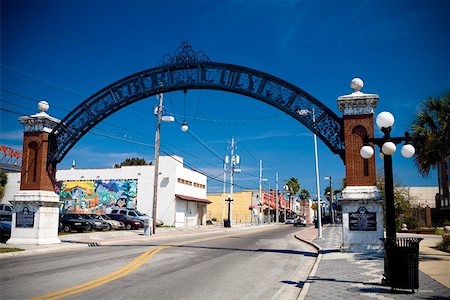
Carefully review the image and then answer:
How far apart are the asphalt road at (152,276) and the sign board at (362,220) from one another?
2152mm

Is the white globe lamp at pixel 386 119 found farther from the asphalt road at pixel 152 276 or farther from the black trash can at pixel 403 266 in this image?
the asphalt road at pixel 152 276

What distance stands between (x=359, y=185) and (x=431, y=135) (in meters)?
3.43

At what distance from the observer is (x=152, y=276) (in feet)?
35.5

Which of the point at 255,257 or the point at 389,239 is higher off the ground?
the point at 389,239

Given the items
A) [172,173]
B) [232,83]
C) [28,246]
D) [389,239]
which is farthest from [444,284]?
[172,173]

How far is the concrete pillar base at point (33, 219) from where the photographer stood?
19.4 meters

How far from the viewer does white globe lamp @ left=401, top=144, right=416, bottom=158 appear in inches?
398

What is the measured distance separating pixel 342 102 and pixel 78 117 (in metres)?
13.3

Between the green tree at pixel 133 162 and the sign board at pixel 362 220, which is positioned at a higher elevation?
the green tree at pixel 133 162

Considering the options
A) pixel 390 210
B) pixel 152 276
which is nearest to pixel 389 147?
pixel 390 210

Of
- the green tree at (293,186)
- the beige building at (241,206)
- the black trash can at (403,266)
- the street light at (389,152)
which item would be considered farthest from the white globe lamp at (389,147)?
the green tree at (293,186)

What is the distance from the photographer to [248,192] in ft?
263

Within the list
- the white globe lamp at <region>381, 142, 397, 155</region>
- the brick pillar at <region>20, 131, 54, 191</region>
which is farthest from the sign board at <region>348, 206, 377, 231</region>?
the brick pillar at <region>20, 131, 54, 191</region>

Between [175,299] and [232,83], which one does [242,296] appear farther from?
[232,83]
